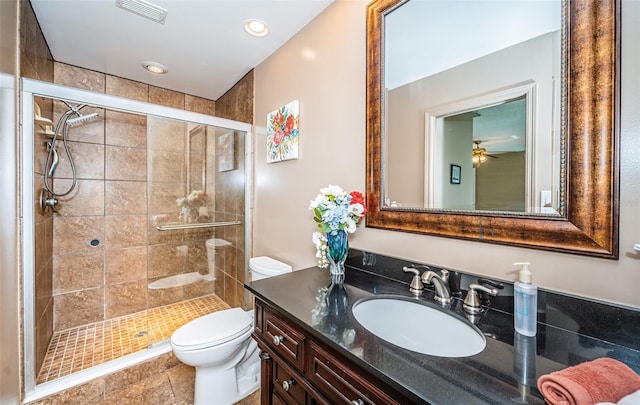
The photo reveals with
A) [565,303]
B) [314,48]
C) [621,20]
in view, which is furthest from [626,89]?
[314,48]

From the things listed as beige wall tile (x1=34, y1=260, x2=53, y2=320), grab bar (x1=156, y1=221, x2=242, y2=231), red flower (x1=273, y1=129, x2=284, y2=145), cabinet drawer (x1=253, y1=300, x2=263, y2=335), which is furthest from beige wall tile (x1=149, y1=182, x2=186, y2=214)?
cabinet drawer (x1=253, y1=300, x2=263, y2=335)

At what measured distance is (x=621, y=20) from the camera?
66 centimetres

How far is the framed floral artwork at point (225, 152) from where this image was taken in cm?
231

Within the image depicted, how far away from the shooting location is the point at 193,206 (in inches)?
95.0

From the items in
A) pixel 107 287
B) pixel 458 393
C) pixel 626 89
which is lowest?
pixel 107 287

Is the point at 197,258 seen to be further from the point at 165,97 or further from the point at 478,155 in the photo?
the point at 478,155

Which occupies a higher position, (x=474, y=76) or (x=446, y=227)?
(x=474, y=76)

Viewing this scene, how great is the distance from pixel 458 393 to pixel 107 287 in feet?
9.40

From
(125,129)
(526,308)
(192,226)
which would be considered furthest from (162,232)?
(526,308)

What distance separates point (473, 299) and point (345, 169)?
32.2 inches

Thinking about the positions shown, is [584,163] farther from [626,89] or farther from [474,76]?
[474,76]

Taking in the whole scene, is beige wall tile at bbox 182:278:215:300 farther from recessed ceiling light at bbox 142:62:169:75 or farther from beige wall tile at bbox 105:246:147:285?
recessed ceiling light at bbox 142:62:169:75

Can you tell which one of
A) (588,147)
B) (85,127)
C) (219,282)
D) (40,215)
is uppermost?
(85,127)

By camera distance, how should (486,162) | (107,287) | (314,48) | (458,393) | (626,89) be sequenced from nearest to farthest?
1. (458,393)
2. (626,89)
3. (486,162)
4. (314,48)
5. (107,287)
